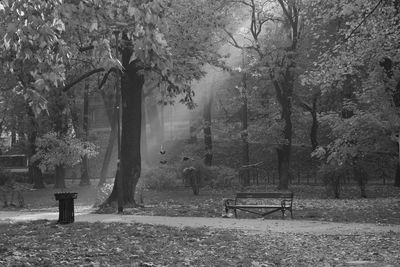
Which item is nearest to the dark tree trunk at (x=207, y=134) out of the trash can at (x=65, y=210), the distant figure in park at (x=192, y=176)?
the distant figure in park at (x=192, y=176)

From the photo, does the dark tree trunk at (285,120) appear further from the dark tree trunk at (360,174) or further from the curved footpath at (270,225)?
the curved footpath at (270,225)

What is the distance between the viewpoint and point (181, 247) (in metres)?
9.12

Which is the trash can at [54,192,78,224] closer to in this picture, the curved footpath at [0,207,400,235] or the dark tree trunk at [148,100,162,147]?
the curved footpath at [0,207,400,235]

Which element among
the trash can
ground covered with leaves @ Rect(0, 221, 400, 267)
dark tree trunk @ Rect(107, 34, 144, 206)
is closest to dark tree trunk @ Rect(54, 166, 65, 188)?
dark tree trunk @ Rect(107, 34, 144, 206)

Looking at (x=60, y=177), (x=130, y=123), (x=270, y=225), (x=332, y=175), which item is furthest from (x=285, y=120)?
(x=60, y=177)

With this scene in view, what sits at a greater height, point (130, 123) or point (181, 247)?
point (130, 123)

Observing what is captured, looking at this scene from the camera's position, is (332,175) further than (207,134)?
No

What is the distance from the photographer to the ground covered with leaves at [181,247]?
25.4 ft

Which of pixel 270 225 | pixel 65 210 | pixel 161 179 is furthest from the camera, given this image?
pixel 161 179

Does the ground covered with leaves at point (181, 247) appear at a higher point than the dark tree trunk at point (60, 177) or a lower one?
lower

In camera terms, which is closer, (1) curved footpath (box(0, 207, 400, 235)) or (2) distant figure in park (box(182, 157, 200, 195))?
(1) curved footpath (box(0, 207, 400, 235))

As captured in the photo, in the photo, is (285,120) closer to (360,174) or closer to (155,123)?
(360,174)

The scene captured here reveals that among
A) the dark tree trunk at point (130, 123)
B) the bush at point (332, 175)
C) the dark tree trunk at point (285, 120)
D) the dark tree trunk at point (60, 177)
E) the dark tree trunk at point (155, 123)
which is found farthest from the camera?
the dark tree trunk at point (155, 123)

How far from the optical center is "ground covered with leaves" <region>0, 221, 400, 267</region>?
7.75 metres
